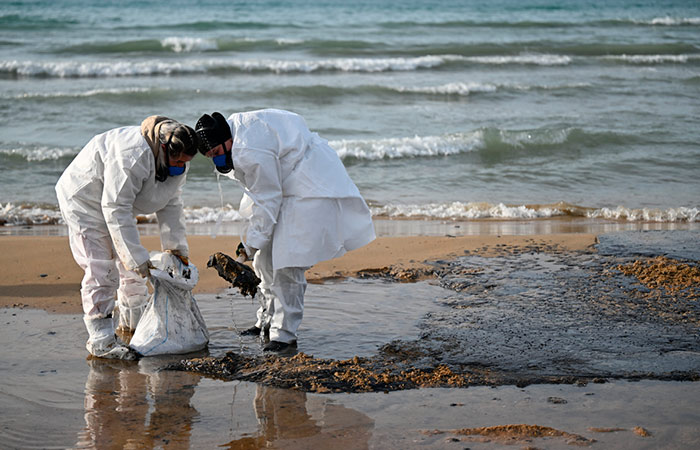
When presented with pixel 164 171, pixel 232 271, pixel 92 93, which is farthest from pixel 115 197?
pixel 92 93

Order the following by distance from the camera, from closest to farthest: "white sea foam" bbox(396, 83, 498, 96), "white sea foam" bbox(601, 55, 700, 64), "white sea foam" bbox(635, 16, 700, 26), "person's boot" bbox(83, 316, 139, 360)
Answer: "person's boot" bbox(83, 316, 139, 360) < "white sea foam" bbox(396, 83, 498, 96) < "white sea foam" bbox(601, 55, 700, 64) < "white sea foam" bbox(635, 16, 700, 26)

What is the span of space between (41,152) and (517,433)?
891 cm

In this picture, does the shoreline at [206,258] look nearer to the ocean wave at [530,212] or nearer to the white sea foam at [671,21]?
the ocean wave at [530,212]

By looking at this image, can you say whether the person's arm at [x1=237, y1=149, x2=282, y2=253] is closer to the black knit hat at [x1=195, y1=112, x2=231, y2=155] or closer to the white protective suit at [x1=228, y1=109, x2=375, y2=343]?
the white protective suit at [x1=228, y1=109, x2=375, y2=343]

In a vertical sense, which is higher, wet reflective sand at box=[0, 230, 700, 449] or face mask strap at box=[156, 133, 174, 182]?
face mask strap at box=[156, 133, 174, 182]

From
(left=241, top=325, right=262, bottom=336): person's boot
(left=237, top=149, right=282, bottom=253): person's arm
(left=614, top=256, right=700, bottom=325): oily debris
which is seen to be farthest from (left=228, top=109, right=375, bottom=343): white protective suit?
(left=614, top=256, right=700, bottom=325): oily debris

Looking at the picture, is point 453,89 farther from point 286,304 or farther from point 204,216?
point 286,304

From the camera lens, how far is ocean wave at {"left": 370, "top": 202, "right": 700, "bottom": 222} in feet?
27.0

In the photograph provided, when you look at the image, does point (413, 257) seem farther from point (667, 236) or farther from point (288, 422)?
point (288, 422)

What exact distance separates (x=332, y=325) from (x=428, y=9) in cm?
3009

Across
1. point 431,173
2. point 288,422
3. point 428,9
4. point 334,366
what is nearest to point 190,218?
point 431,173

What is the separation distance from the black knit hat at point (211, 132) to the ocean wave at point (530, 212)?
14.4 ft

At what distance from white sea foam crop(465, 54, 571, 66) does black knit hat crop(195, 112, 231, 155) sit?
1627 cm

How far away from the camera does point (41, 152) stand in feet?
34.8
